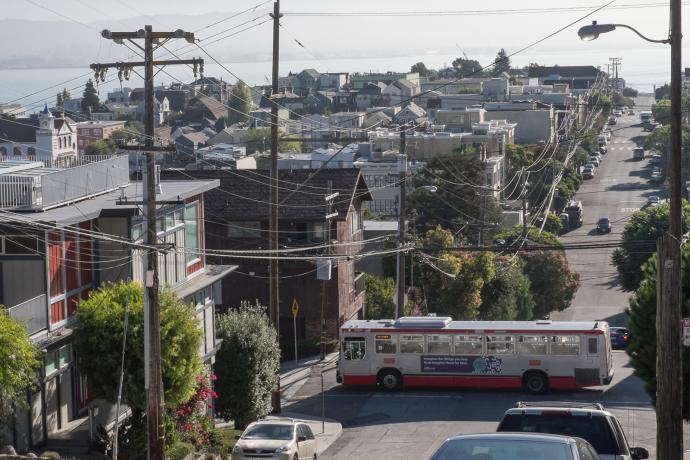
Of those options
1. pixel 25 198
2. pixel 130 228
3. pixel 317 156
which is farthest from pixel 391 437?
pixel 317 156

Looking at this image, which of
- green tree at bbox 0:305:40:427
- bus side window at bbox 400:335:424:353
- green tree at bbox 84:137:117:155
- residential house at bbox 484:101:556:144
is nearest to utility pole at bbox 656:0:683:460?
green tree at bbox 0:305:40:427

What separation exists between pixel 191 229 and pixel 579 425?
2008cm

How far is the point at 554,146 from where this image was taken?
A: 131 meters

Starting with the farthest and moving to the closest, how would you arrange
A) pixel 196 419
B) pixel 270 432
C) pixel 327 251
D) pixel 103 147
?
1. pixel 103 147
2. pixel 327 251
3. pixel 196 419
4. pixel 270 432

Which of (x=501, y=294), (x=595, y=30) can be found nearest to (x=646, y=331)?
(x=595, y=30)

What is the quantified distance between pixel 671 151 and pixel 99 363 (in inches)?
535

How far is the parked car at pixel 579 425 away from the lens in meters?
16.9

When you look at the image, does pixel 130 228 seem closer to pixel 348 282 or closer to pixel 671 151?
pixel 671 151

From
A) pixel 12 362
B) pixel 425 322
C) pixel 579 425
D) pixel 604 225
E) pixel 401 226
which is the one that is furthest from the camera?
pixel 604 225

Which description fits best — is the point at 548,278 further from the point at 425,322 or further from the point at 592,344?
the point at 592,344

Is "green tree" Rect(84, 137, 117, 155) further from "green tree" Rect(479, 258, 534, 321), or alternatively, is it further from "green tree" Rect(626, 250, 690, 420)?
"green tree" Rect(626, 250, 690, 420)

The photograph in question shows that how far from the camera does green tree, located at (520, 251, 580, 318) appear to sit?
73000 millimetres

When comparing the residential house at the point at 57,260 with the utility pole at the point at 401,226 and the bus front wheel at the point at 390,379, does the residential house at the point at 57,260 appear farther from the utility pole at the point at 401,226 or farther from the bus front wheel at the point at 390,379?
the utility pole at the point at 401,226

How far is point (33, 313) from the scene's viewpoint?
26391 mm
